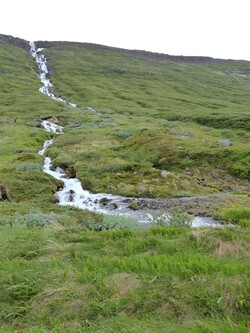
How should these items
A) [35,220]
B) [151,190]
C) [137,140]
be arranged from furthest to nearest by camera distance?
[137,140]
[151,190]
[35,220]

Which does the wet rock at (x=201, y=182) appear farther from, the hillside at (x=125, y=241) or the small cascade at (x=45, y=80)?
the small cascade at (x=45, y=80)

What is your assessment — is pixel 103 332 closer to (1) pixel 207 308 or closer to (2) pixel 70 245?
(1) pixel 207 308

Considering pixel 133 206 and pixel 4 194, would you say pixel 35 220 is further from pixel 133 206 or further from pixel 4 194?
pixel 4 194

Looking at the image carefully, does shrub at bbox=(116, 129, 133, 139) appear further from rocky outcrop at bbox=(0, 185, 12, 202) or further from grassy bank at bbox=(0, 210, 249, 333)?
grassy bank at bbox=(0, 210, 249, 333)

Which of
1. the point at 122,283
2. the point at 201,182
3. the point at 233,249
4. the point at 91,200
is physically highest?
the point at 233,249

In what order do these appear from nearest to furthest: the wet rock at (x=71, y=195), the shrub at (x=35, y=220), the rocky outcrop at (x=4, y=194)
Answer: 1. the shrub at (x=35, y=220)
2. the rocky outcrop at (x=4, y=194)
3. the wet rock at (x=71, y=195)

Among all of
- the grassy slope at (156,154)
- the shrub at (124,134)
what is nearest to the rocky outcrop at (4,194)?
the grassy slope at (156,154)

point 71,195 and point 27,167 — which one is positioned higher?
point 27,167

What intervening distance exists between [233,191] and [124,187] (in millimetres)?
8137

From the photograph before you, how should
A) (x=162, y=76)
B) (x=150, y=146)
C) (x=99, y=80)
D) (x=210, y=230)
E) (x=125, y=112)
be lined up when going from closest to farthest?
(x=210, y=230) < (x=150, y=146) < (x=125, y=112) < (x=99, y=80) < (x=162, y=76)

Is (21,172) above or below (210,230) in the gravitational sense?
below

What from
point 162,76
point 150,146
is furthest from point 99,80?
point 150,146

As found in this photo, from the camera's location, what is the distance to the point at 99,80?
15425 centimetres

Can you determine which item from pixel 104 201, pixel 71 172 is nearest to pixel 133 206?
pixel 104 201
